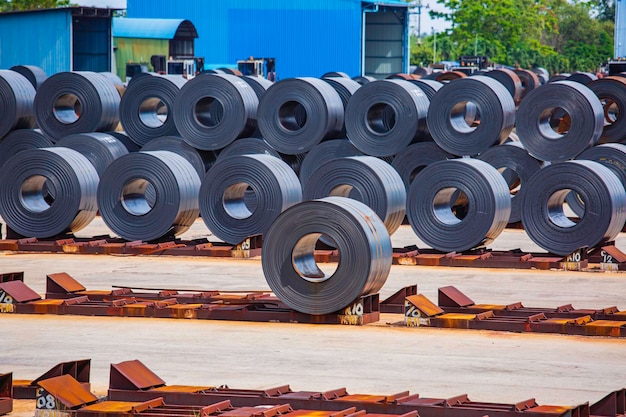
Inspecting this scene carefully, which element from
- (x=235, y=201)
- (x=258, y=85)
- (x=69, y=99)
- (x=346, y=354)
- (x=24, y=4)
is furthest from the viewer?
(x=24, y=4)

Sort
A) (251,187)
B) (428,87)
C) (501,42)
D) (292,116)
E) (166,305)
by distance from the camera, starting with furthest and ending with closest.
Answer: (501,42), (428,87), (292,116), (251,187), (166,305)

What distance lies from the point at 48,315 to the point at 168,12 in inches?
1868

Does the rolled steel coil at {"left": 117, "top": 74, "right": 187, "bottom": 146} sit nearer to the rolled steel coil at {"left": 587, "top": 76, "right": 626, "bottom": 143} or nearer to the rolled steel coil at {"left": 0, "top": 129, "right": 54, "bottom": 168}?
the rolled steel coil at {"left": 0, "top": 129, "right": 54, "bottom": 168}

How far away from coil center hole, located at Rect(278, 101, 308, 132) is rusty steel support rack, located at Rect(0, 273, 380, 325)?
9.34m

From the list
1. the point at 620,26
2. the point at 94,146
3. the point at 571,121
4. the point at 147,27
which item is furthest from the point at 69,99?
the point at 620,26

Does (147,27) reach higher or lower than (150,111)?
higher

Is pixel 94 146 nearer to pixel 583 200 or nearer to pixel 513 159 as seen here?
pixel 513 159

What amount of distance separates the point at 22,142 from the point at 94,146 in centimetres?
201

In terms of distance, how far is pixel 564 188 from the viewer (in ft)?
61.7

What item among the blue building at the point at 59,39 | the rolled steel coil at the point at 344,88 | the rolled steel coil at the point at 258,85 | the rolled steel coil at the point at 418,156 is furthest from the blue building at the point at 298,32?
the rolled steel coil at the point at 418,156

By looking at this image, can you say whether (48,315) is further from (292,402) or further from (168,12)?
(168,12)

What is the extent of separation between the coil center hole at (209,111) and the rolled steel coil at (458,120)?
3.99 m

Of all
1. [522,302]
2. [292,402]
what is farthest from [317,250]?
[292,402]

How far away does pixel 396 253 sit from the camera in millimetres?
18641
